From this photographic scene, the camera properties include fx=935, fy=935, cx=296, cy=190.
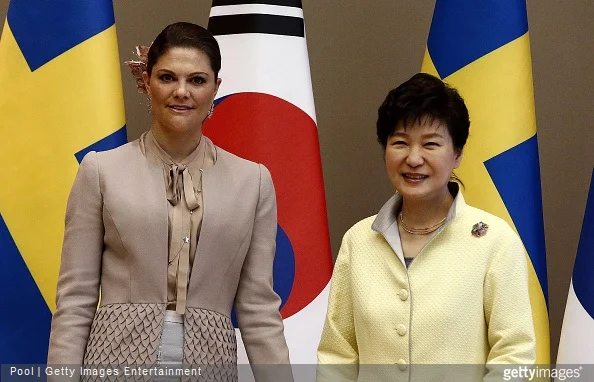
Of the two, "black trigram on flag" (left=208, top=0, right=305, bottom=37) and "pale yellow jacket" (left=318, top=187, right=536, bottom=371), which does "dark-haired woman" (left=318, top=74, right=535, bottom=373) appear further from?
"black trigram on flag" (left=208, top=0, right=305, bottom=37)

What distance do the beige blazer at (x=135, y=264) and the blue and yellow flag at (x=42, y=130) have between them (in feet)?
2.60

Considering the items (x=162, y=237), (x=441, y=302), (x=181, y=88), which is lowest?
(x=441, y=302)

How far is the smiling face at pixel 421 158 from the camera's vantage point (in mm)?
1775

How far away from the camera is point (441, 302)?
1.75 meters

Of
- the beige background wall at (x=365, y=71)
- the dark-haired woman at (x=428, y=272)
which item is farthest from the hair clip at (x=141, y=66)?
the beige background wall at (x=365, y=71)

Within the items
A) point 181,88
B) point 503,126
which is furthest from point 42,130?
point 503,126

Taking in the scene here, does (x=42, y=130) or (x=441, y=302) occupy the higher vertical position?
(x=42, y=130)

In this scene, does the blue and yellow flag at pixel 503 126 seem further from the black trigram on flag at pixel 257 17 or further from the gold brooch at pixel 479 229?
the gold brooch at pixel 479 229

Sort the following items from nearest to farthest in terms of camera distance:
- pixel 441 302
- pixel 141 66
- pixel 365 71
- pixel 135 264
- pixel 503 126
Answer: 1. pixel 441 302
2. pixel 135 264
3. pixel 141 66
4. pixel 503 126
5. pixel 365 71

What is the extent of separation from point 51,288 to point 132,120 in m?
1.13

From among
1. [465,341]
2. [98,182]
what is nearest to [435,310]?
[465,341]

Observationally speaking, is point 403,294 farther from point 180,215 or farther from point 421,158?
point 180,215

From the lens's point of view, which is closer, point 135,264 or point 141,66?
point 135,264

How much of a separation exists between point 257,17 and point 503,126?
2.57 ft
